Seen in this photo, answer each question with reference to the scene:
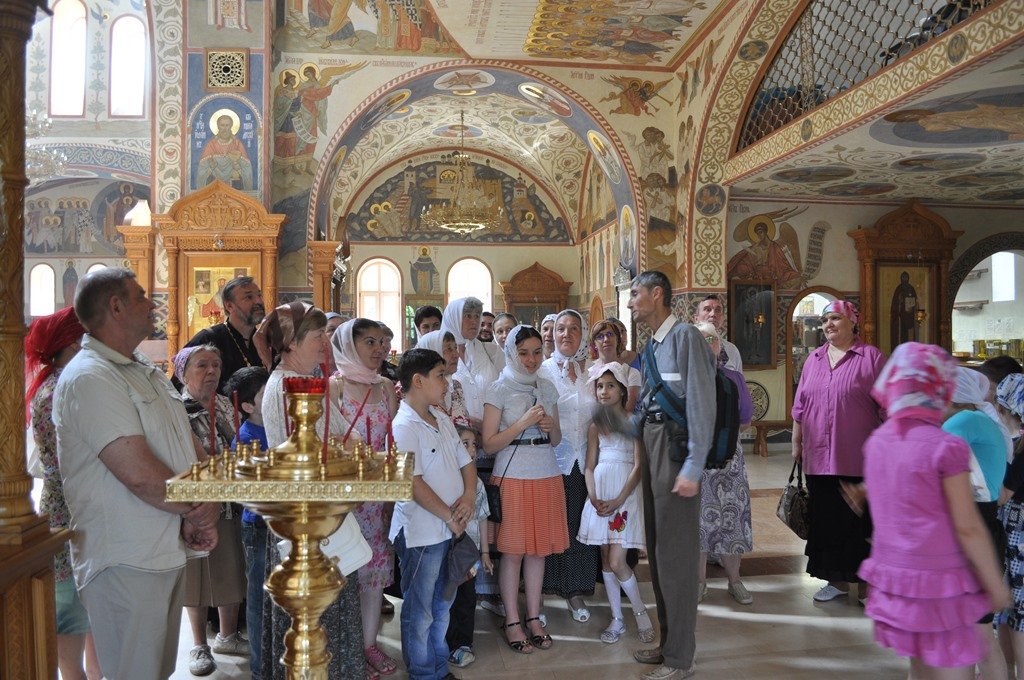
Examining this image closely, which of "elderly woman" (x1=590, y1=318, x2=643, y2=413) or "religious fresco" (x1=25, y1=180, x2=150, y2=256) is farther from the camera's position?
"religious fresco" (x1=25, y1=180, x2=150, y2=256)

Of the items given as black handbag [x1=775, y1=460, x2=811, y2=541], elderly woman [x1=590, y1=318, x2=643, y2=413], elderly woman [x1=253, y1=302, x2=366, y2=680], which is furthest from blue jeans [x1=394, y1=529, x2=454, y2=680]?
black handbag [x1=775, y1=460, x2=811, y2=541]

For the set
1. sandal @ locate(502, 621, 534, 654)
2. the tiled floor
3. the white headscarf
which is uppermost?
the white headscarf

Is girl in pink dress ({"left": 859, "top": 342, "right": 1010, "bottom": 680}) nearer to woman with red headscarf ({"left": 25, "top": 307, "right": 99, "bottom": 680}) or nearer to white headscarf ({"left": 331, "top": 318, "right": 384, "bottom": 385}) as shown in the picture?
white headscarf ({"left": 331, "top": 318, "right": 384, "bottom": 385})

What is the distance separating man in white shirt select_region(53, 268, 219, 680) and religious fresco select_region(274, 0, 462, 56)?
9981 mm

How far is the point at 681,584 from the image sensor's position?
3.94 m

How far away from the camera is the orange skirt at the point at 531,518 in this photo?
173 inches

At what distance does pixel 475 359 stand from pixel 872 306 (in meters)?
10.2

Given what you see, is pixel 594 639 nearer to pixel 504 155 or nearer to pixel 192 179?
pixel 192 179

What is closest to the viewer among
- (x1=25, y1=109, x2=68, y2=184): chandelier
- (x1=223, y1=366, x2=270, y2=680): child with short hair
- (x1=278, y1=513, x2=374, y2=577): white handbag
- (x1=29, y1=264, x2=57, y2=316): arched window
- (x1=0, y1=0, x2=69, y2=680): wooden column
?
(x1=0, y1=0, x2=69, y2=680): wooden column

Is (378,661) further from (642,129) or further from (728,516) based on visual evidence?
(642,129)

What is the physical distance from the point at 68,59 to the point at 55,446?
1662cm

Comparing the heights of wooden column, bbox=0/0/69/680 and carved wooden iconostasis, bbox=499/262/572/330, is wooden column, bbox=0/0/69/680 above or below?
below

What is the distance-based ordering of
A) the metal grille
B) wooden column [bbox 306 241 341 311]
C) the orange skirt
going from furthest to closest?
wooden column [bbox 306 241 341 311], the metal grille, the orange skirt

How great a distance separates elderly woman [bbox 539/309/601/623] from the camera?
509 centimetres
